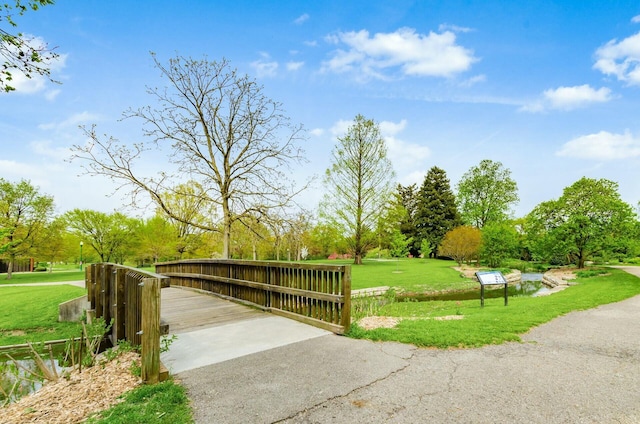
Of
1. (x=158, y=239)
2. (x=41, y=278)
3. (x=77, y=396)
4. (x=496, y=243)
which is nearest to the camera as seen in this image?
(x=77, y=396)

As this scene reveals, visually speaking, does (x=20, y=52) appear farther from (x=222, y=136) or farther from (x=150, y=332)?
(x=222, y=136)

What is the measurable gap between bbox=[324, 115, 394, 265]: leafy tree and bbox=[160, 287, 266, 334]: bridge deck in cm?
1814

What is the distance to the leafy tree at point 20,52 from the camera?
412cm

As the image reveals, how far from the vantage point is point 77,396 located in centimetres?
306

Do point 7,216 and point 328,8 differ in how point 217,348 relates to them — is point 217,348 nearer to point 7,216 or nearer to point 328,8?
point 328,8

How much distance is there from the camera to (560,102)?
42.0ft

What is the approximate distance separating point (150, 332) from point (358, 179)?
23249 millimetres

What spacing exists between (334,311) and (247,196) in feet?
20.7

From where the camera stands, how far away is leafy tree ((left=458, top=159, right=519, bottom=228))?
120 ft

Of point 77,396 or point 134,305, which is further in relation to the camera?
point 134,305

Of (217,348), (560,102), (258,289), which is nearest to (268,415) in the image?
(217,348)

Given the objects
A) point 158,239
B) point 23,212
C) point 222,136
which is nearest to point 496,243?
point 222,136

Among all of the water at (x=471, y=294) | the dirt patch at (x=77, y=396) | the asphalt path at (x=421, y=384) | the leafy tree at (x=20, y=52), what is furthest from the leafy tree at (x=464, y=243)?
the leafy tree at (x=20, y=52)

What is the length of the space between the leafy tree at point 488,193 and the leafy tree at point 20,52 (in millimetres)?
38954
